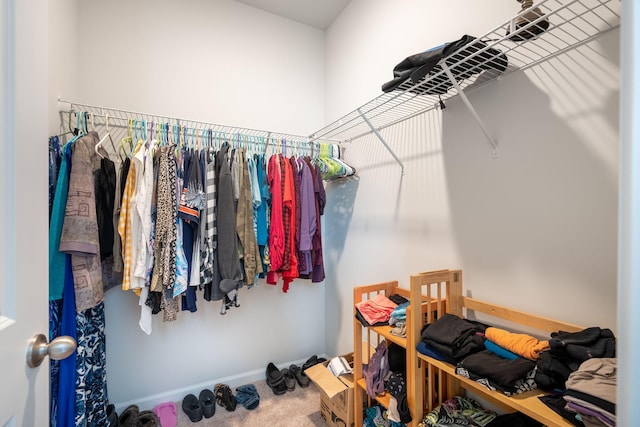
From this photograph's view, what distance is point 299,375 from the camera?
2244 millimetres

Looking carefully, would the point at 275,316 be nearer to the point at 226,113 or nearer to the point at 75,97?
the point at 226,113

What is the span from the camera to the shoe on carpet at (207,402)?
72.4 inches

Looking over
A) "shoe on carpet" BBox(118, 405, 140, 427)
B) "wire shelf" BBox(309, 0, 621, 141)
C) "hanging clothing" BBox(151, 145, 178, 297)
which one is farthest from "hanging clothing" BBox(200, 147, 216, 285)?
"wire shelf" BBox(309, 0, 621, 141)

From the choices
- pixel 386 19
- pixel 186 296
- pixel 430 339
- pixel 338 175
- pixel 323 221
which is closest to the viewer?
pixel 430 339

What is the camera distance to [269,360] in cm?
234

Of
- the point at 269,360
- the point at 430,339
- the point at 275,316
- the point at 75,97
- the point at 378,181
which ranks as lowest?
the point at 269,360

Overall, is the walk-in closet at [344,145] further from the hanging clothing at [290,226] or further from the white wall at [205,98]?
the hanging clothing at [290,226]

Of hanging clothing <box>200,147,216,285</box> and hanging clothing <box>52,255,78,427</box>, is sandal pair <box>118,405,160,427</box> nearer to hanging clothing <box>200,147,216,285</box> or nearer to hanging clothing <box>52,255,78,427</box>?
hanging clothing <box>52,255,78,427</box>

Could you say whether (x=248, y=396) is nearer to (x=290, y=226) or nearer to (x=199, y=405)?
(x=199, y=405)

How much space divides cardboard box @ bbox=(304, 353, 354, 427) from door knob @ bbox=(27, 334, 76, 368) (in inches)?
54.1

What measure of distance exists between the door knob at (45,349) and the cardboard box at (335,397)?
1.37 m

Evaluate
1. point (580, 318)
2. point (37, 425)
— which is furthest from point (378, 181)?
point (37, 425)

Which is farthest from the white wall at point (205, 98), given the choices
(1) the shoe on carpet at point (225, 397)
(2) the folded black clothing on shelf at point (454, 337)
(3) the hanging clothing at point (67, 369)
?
(2) the folded black clothing on shelf at point (454, 337)

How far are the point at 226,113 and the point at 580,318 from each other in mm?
2341
